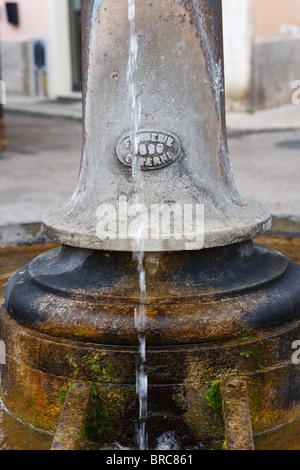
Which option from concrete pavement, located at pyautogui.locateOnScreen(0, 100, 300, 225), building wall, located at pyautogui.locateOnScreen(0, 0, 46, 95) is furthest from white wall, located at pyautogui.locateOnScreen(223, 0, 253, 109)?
building wall, located at pyautogui.locateOnScreen(0, 0, 46, 95)

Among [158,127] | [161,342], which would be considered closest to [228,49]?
[158,127]

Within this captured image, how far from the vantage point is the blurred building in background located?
11562mm

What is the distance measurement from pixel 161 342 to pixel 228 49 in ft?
33.2

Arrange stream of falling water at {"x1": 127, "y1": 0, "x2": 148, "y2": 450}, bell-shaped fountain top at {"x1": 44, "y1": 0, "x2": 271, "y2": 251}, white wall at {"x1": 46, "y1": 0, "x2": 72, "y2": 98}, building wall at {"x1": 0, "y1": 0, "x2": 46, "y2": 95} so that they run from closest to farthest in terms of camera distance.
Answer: stream of falling water at {"x1": 127, "y1": 0, "x2": 148, "y2": 450}
bell-shaped fountain top at {"x1": 44, "y1": 0, "x2": 271, "y2": 251}
white wall at {"x1": 46, "y1": 0, "x2": 72, "y2": 98}
building wall at {"x1": 0, "y1": 0, "x2": 46, "y2": 95}

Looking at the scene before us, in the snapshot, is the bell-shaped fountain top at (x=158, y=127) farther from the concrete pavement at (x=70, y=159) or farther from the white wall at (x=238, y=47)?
the white wall at (x=238, y=47)

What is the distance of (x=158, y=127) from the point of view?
233cm

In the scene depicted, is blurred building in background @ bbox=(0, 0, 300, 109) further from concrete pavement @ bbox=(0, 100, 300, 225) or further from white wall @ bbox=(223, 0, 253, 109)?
concrete pavement @ bbox=(0, 100, 300, 225)

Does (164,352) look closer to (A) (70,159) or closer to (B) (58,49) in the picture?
(A) (70,159)

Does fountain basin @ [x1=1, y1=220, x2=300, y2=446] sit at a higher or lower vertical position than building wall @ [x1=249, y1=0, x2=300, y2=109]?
lower

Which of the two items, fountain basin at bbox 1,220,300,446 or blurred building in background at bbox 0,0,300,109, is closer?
fountain basin at bbox 1,220,300,446

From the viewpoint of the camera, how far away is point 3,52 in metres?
15.2

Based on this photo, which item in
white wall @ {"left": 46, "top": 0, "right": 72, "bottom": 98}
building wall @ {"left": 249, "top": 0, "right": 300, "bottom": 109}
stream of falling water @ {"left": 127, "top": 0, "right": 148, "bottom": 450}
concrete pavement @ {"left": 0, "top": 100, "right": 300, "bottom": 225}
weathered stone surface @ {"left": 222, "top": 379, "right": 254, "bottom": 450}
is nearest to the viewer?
weathered stone surface @ {"left": 222, "top": 379, "right": 254, "bottom": 450}

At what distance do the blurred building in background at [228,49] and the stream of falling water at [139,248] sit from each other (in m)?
9.52

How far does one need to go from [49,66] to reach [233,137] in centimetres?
581
